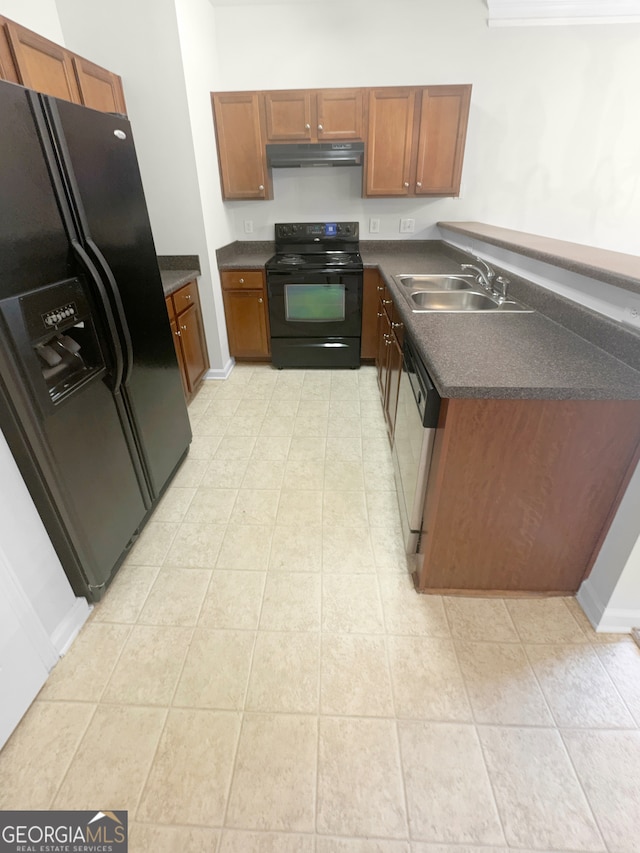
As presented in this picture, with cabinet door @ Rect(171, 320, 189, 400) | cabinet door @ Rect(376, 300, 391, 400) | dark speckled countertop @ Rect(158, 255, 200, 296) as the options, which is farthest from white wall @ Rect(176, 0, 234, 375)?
cabinet door @ Rect(376, 300, 391, 400)

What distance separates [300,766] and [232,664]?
0.37 metres

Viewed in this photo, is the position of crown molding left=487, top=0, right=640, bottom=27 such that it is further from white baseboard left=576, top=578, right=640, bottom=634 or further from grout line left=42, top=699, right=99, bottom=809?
grout line left=42, top=699, right=99, bottom=809

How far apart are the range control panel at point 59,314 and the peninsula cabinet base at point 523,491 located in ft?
4.10

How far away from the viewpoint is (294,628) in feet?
4.87

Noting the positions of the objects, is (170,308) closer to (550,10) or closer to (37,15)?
(37,15)

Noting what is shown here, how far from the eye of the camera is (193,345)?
304 cm

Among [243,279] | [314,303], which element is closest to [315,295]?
[314,303]

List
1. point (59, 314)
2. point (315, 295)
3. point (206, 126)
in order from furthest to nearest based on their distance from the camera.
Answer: point (315, 295), point (206, 126), point (59, 314)

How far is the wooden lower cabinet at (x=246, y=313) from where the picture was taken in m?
3.28

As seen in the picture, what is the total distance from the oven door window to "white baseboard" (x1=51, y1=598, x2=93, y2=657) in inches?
97.9

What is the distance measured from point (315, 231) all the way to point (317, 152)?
0.65m

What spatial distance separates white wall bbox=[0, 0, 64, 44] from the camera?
2078mm

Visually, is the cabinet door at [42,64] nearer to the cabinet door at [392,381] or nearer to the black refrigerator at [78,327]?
the black refrigerator at [78,327]

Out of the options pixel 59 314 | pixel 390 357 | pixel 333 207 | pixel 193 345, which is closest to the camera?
pixel 59 314
